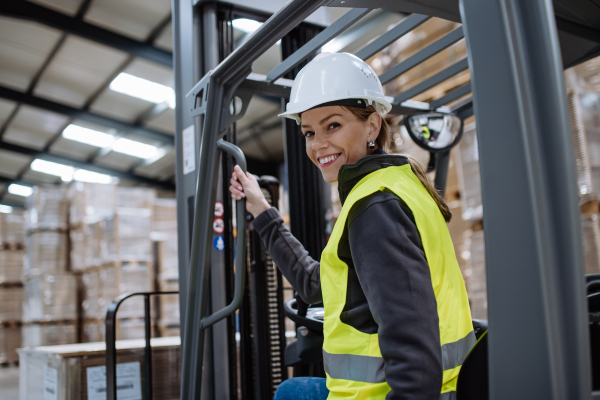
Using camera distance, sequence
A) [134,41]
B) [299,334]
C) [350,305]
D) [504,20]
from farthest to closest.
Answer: [134,41]
[299,334]
[350,305]
[504,20]

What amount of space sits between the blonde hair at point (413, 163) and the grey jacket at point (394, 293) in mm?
249

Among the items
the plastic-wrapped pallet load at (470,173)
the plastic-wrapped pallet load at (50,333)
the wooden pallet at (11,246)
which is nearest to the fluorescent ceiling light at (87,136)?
the wooden pallet at (11,246)

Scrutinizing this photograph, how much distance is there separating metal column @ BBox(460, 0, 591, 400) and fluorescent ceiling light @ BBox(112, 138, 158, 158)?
12765 millimetres

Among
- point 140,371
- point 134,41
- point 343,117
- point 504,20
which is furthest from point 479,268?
point 134,41

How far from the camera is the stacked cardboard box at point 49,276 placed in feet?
24.7

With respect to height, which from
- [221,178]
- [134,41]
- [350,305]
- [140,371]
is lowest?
[140,371]

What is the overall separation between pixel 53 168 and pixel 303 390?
15.2m

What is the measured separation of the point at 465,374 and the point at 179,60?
2.21 metres

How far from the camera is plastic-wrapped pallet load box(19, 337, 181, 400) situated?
3.13 meters

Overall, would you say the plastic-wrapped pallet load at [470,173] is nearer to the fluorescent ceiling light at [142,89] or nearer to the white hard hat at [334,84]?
the white hard hat at [334,84]

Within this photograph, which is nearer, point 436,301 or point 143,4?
point 436,301

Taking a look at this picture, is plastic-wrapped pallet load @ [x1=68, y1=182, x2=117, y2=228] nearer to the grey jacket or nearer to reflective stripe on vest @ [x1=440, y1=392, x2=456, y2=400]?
the grey jacket

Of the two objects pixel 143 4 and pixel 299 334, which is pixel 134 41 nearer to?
pixel 143 4

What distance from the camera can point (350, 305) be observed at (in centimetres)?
114
